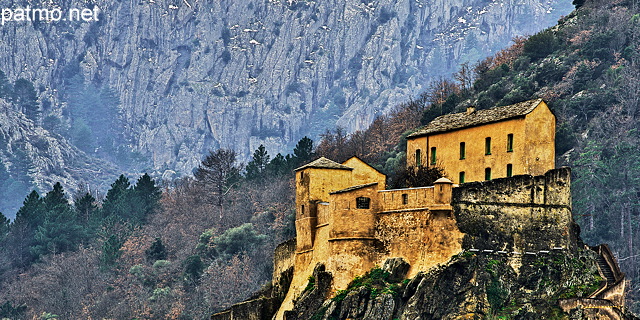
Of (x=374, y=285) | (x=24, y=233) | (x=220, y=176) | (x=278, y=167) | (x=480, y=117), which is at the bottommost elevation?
(x=374, y=285)

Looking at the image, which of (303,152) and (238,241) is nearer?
(238,241)

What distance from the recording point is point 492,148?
55.1m

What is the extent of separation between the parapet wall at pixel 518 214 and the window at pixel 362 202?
4.92 m

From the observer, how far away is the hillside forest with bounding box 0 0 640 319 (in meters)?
84.4

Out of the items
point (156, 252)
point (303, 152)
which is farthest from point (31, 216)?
point (303, 152)

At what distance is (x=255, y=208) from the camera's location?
110438 millimetres

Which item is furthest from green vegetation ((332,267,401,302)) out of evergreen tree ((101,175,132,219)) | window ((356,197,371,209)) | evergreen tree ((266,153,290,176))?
evergreen tree ((101,175,132,219))

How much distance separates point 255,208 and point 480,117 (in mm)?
56278

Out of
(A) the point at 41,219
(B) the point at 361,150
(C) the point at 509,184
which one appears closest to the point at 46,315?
(A) the point at 41,219

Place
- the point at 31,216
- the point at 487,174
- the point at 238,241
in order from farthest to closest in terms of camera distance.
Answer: the point at 31,216, the point at 238,241, the point at 487,174

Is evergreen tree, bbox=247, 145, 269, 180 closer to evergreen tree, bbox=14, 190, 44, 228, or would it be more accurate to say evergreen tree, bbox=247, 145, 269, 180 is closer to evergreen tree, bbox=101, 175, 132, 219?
evergreen tree, bbox=101, 175, 132, 219

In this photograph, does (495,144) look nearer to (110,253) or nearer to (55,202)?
(110,253)

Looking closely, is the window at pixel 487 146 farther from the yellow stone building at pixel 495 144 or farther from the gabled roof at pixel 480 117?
the gabled roof at pixel 480 117

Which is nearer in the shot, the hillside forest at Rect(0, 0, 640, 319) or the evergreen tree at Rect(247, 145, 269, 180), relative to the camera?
the hillside forest at Rect(0, 0, 640, 319)
